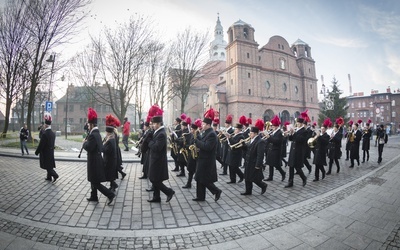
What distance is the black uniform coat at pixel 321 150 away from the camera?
24.9ft

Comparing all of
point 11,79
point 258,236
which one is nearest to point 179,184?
point 258,236

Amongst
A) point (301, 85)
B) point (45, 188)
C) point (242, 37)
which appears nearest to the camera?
point (45, 188)

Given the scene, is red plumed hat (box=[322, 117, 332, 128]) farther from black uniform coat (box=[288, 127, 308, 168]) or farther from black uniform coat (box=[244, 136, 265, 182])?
black uniform coat (box=[244, 136, 265, 182])

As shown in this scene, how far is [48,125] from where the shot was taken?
7.43 meters

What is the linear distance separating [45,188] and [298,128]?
27.4 ft

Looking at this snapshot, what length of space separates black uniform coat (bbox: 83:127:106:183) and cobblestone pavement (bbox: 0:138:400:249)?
26.8 inches

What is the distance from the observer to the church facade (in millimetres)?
42000

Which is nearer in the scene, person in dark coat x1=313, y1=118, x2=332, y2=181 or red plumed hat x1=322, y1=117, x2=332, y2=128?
person in dark coat x1=313, y1=118, x2=332, y2=181

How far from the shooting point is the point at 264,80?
4553 cm

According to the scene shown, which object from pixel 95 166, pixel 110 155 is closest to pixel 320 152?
pixel 110 155

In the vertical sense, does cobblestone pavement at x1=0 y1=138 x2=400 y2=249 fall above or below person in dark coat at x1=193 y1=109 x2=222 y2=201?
below

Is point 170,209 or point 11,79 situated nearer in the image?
point 170,209

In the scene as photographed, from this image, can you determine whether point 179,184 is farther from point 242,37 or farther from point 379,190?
point 242,37

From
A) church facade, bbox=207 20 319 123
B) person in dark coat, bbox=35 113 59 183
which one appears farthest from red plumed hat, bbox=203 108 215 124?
church facade, bbox=207 20 319 123
